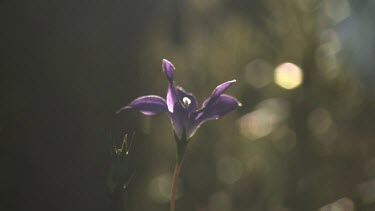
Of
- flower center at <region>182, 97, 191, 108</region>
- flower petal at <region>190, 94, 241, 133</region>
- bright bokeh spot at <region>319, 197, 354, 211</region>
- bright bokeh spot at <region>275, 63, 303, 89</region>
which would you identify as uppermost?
flower petal at <region>190, 94, 241, 133</region>

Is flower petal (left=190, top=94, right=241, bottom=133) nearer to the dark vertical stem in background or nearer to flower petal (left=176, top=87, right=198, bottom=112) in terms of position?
flower petal (left=176, top=87, right=198, bottom=112)

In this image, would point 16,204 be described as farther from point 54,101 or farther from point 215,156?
point 215,156


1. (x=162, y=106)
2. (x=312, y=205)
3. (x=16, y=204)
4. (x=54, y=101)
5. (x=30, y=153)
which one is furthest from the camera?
(x=54, y=101)

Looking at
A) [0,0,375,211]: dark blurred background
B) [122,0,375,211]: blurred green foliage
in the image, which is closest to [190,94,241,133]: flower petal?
[0,0,375,211]: dark blurred background

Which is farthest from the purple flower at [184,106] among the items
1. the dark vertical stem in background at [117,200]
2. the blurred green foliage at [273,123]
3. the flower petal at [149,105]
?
the blurred green foliage at [273,123]

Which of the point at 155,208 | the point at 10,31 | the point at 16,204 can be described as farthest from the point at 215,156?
the point at 10,31

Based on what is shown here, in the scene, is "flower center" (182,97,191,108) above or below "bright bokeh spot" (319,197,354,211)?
above

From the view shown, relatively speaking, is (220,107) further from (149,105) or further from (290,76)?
(290,76)
